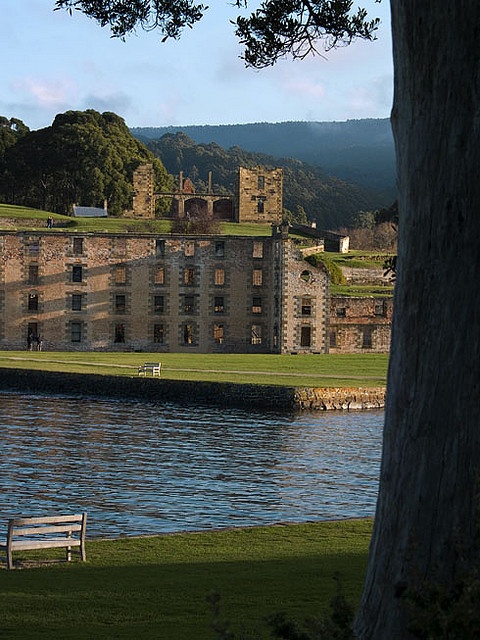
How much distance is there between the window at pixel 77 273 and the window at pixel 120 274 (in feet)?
6.93

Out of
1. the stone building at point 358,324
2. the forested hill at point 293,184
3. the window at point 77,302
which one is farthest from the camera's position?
the forested hill at point 293,184

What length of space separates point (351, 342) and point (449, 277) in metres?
61.0

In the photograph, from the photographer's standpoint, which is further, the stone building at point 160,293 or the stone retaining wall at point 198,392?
the stone building at point 160,293

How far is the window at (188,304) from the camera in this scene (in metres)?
68.8

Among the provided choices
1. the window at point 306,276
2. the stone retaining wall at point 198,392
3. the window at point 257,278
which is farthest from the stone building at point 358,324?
the stone retaining wall at point 198,392

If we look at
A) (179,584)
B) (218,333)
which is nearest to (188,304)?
(218,333)

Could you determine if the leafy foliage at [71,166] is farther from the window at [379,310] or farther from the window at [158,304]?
the window at [379,310]

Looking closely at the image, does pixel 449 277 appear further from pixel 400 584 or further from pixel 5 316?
pixel 5 316

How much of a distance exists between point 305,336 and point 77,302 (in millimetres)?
13893

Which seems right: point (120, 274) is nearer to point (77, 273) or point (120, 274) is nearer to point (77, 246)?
point (77, 273)

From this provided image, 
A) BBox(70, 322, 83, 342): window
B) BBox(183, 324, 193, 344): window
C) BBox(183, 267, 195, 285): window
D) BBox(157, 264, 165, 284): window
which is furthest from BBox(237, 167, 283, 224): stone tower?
BBox(70, 322, 83, 342): window

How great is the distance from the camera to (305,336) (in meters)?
66.6

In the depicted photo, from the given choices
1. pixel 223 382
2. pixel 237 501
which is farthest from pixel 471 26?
pixel 223 382

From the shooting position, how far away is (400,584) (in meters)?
6.12
